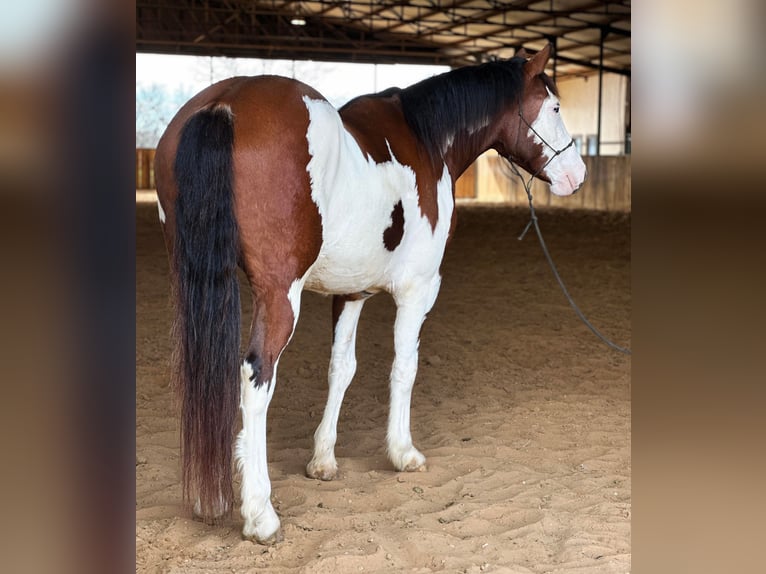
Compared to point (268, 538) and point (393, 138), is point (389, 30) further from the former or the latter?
point (268, 538)

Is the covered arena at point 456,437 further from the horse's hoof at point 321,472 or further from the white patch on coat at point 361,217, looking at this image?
the white patch on coat at point 361,217

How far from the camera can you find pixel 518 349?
5652mm

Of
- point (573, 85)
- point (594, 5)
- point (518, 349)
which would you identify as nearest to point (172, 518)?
point (518, 349)

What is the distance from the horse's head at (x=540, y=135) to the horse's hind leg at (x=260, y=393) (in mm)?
1463

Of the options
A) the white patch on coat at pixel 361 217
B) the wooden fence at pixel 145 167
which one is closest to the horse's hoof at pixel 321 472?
the white patch on coat at pixel 361 217

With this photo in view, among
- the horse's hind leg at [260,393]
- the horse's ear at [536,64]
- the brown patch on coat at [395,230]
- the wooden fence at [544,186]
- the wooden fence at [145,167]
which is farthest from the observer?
the wooden fence at [145,167]

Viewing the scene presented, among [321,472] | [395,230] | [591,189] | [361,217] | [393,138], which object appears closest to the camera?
[361,217]

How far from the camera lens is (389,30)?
894 inches

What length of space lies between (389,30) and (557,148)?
20250 mm

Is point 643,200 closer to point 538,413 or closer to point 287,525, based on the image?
point 287,525

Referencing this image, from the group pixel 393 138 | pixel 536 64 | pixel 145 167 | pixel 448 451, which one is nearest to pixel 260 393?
pixel 393 138

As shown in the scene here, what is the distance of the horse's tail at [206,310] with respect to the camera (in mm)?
2430

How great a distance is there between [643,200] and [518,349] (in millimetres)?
4844

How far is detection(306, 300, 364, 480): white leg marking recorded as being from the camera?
337cm
